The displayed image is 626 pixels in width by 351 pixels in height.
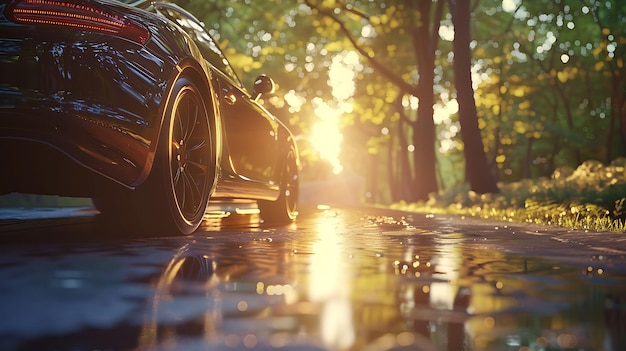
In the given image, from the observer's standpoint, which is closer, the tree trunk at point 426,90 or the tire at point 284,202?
the tire at point 284,202

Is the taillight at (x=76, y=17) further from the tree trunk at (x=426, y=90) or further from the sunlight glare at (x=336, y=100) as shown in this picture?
the sunlight glare at (x=336, y=100)

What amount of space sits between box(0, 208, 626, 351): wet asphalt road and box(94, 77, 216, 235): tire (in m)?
0.27

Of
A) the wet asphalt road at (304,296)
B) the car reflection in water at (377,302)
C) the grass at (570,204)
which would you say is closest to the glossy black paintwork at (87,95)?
the wet asphalt road at (304,296)

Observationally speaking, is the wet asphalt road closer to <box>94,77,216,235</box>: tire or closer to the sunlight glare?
<box>94,77,216,235</box>: tire

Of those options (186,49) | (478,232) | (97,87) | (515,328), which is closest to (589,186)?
(478,232)

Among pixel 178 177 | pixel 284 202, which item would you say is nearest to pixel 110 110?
pixel 178 177

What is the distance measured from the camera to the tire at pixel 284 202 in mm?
10188

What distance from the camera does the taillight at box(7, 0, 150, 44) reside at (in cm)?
535

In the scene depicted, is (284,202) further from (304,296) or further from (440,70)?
(440,70)

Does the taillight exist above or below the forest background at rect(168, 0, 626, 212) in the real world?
below

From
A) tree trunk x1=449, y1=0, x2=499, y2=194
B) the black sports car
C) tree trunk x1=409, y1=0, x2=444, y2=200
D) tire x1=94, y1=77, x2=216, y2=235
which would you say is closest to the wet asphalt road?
tire x1=94, y1=77, x2=216, y2=235

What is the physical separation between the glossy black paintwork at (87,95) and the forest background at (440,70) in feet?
45.8

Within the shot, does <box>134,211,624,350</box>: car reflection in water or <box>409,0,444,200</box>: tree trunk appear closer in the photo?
<box>134,211,624,350</box>: car reflection in water

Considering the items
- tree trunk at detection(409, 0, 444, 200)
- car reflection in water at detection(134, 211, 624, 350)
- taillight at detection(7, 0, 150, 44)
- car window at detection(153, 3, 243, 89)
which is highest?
tree trunk at detection(409, 0, 444, 200)
